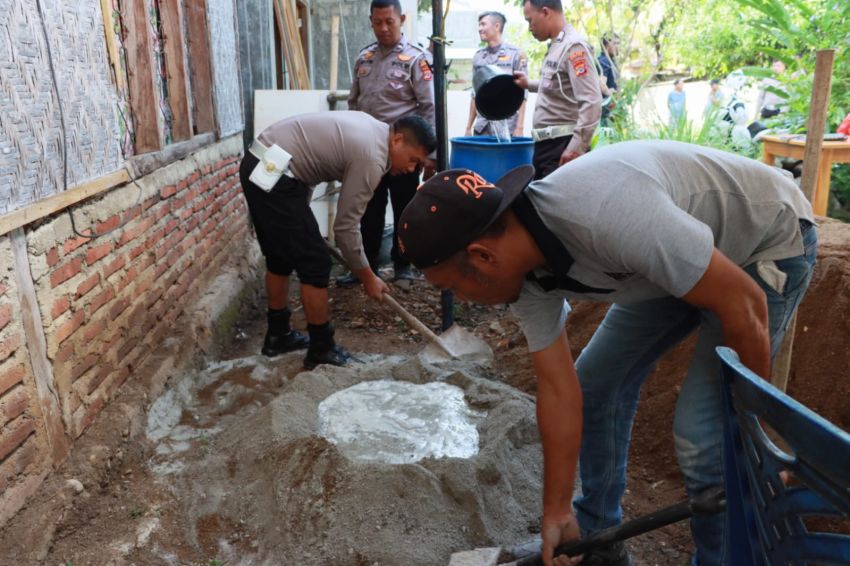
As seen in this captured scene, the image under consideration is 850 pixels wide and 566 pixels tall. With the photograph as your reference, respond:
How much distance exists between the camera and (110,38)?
303 cm

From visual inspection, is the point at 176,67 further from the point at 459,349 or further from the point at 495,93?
the point at 459,349

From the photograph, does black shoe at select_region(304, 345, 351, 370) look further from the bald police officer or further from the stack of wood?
the stack of wood

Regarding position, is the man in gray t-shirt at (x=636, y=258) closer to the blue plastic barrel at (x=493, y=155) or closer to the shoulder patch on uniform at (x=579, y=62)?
the blue plastic barrel at (x=493, y=155)

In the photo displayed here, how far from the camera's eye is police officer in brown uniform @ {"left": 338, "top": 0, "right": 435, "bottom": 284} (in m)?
5.04

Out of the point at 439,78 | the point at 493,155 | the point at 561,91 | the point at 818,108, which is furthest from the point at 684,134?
the point at 818,108

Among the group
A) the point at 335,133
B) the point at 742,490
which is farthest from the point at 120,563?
the point at 335,133

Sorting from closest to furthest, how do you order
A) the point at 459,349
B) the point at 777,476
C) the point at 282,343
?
the point at 777,476 < the point at 459,349 < the point at 282,343

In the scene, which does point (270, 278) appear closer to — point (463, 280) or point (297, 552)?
point (297, 552)

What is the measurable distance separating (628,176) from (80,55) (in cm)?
232

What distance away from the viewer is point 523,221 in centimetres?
156

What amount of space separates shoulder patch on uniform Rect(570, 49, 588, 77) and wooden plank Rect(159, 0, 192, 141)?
8.15 feet

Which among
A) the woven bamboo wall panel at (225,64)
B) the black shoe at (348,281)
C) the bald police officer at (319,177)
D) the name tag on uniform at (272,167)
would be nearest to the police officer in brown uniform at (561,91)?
the bald police officer at (319,177)

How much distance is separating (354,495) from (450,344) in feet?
5.66

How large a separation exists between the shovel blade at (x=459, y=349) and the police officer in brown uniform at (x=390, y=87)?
1.32m
